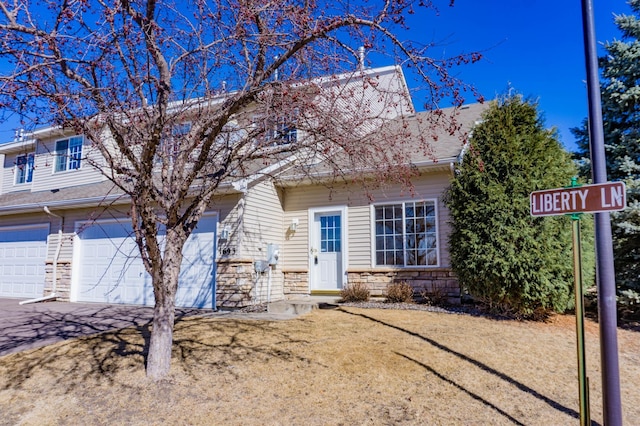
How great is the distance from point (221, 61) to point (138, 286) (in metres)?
7.52

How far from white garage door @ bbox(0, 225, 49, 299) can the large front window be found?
1013 centimetres

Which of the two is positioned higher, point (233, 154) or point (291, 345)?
point (233, 154)

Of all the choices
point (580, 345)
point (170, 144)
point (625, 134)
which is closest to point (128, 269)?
point (170, 144)

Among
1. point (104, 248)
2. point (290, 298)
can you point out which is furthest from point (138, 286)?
point (290, 298)

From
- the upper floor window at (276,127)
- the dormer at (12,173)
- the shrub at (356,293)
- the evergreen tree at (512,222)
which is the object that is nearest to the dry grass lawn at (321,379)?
the evergreen tree at (512,222)

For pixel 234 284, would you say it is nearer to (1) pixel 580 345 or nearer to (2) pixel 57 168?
(1) pixel 580 345

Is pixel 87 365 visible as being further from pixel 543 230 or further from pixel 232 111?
pixel 543 230

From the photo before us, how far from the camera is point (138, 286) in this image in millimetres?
10711

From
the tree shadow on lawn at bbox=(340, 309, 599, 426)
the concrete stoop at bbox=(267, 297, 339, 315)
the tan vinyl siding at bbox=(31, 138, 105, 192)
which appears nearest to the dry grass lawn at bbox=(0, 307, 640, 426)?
the tree shadow on lawn at bbox=(340, 309, 599, 426)

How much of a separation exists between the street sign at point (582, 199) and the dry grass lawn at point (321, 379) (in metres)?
1.92

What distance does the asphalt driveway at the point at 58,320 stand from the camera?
6535 mm

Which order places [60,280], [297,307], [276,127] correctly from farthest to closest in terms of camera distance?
[60,280] → [297,307] → [276,127]

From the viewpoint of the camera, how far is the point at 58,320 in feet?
27.4

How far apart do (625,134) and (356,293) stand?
708 cm
